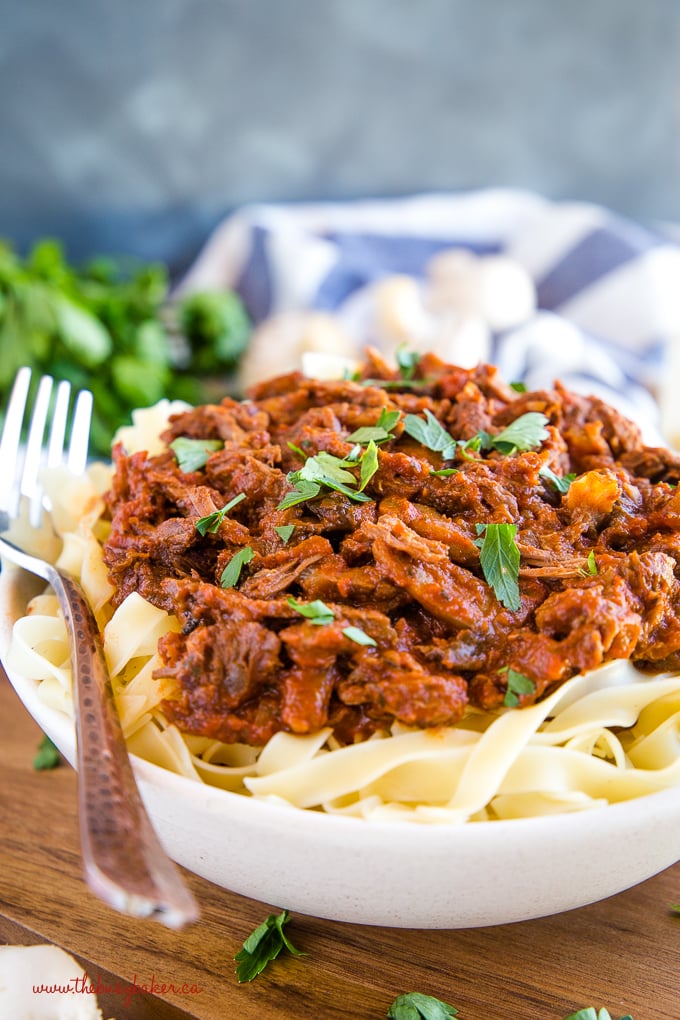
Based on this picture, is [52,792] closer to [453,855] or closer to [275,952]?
[275,952]

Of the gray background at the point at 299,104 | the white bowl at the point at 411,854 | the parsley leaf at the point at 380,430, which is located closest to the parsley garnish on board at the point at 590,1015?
the white bowl at the point at 411,854

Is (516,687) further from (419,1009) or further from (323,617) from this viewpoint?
(419,1009)

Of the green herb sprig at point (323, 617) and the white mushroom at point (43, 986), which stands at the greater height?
the green herb sprig at point (323, 617)

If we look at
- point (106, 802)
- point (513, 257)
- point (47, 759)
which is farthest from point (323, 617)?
point (513, 257)

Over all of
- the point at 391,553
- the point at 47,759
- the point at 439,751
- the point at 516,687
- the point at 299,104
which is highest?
the point at 299,104

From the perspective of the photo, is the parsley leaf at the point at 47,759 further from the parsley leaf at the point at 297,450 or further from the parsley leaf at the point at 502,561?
the parsley leaf at the point at 502,561

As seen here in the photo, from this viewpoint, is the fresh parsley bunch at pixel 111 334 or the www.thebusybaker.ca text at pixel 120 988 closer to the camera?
the www.thebusybaker.ca text at pixel 120 988

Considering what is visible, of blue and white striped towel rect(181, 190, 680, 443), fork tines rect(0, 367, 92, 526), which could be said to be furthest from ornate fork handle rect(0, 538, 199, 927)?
blue and white striped towel rect(181, 190, 680, 443)
